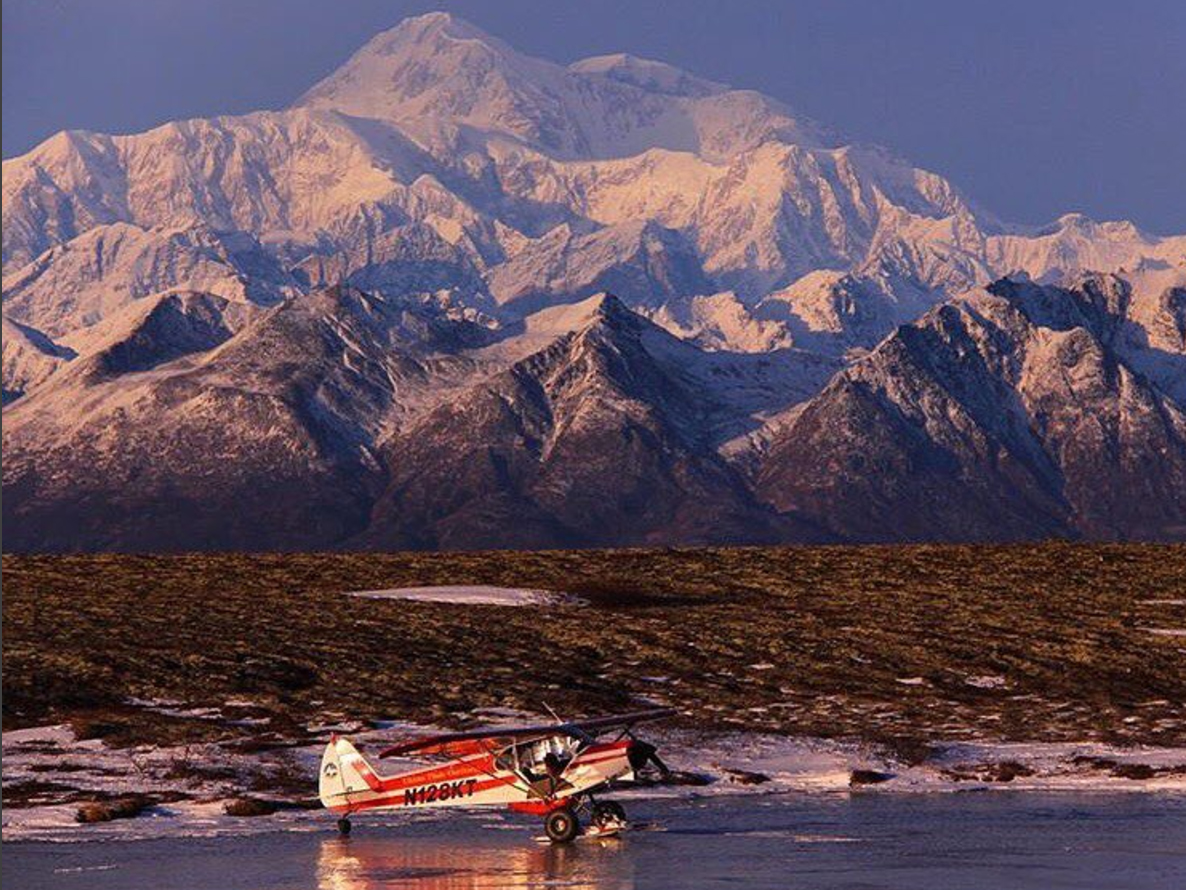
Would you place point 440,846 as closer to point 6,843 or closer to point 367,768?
point 367,768

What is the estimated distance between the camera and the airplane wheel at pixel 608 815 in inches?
2210

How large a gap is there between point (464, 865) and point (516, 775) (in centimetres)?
391

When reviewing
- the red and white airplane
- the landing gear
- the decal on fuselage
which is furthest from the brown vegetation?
the landing gear

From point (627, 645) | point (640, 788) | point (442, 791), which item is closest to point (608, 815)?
point (442, 791)

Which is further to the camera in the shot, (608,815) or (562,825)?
(608,815)

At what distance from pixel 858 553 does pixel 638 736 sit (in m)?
68.4

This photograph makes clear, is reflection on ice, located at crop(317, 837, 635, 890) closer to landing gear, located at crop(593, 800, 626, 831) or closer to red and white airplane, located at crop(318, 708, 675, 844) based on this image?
landing gear, located at crop(593, 800, 626, 831)

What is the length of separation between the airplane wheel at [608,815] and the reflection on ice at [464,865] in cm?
52

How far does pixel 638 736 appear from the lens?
244ft

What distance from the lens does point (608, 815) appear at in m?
56.2

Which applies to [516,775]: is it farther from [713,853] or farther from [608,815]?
[713,853]

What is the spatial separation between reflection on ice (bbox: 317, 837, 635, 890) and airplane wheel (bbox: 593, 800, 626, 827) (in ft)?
1.71

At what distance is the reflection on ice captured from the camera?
4991cm

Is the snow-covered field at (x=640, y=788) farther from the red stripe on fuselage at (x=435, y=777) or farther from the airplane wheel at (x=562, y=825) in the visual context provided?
the airplane wheel at (x=562, y=825)
